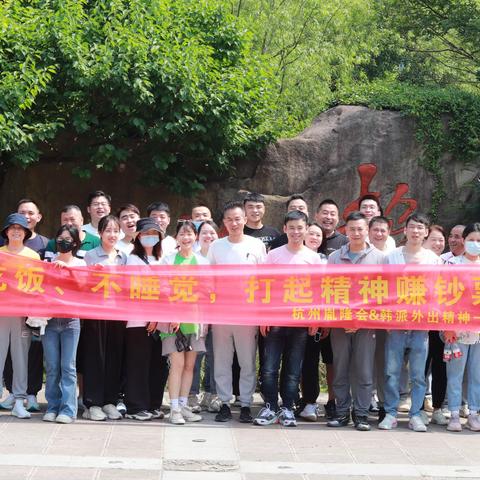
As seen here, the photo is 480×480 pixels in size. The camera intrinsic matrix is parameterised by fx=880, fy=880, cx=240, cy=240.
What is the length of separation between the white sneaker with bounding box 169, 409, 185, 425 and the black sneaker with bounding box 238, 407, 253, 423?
1.65 feet

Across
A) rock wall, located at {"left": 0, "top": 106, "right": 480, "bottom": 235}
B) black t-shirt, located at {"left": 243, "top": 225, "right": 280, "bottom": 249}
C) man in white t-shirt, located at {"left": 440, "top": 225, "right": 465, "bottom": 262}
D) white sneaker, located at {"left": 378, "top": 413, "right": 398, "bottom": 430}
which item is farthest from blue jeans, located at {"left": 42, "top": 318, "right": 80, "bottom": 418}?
rock wall, located at {"left": 0, "top": 106, "right": 480, "bottom": 235}

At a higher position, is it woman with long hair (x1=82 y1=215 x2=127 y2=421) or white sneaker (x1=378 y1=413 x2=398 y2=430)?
woman with long hair (x1=82 y1=215 x2=127 y2=421)

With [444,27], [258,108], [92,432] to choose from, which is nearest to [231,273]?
[92,432]

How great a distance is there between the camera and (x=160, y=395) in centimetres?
759

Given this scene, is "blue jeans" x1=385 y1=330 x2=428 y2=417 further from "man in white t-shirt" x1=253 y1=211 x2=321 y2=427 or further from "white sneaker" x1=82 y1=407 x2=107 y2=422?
"white sneaker" x1=82 y1=407 x2=107 y2=422

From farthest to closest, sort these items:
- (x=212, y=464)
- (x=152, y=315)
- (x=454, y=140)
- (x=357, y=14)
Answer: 1. (x=357, y=14)
2. (x=454, y=140)
3. (x=152, y=315)
4. (x=212, y=464)

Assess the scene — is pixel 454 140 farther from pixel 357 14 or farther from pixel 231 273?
pixel 357 14

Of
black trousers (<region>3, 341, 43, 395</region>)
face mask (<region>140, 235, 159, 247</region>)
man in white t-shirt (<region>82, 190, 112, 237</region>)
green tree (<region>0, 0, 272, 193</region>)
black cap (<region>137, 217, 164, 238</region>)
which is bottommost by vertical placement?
black trousers (<region>3, 341, 43, 395</region>)

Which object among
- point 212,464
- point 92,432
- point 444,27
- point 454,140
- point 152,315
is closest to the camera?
point 212,464

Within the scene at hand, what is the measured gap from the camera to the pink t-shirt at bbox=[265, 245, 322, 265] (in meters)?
7.50

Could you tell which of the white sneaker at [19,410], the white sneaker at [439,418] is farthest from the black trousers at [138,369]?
the white sneaker at [439,418]

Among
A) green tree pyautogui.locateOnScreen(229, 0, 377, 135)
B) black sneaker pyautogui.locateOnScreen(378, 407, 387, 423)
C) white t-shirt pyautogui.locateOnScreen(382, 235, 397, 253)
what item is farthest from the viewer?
green tree pyautogui.locateOnScreen(229, 0, 377, 135)

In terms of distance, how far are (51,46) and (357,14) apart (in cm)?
1268

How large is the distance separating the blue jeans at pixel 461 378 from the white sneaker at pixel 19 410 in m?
3.53
